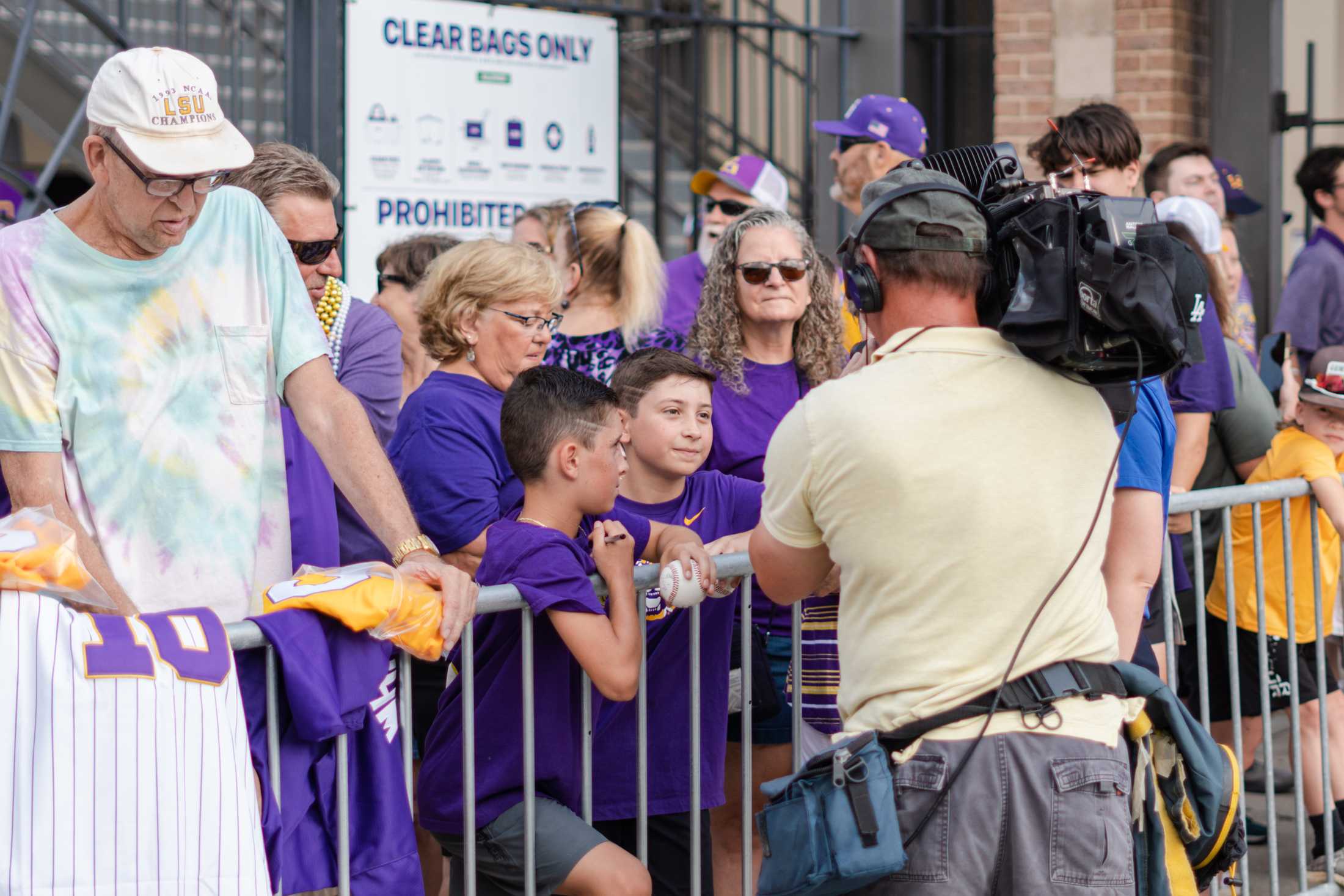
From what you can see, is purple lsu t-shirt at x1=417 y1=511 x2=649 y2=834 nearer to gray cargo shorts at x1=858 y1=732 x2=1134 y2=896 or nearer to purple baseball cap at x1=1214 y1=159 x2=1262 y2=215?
gray cargo shorts at x1=858 y1=732 x2=1134 y2=896

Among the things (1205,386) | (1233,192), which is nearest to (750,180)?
(1233,192)

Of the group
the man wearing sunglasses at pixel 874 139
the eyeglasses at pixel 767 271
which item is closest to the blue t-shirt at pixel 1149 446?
the eyeglasses at pixel 767 271

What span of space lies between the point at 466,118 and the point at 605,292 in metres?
2.23

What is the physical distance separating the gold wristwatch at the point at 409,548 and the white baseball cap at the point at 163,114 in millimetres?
748

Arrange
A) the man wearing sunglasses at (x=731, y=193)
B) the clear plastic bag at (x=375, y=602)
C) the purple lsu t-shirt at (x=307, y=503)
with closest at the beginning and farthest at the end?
the clear plastic bag at (x=375, y=602) → the purple lsu t-shirt at (x=307, y=503) → the man wearing sunglasses at (x=731, y=193)

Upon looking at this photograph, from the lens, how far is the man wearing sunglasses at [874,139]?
5.91m

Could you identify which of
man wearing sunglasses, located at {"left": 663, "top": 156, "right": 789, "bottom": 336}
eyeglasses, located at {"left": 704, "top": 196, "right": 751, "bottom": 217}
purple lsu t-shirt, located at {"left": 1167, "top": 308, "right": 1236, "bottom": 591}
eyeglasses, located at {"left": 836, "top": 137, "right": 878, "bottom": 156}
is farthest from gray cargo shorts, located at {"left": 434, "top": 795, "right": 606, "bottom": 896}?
eyeglasses, located at {"left": 704, "top": 196, "right": 751, "bottom": 217}

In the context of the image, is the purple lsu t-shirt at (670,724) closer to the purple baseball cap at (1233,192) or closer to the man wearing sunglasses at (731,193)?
the man wearing sunglasses at (731,193)

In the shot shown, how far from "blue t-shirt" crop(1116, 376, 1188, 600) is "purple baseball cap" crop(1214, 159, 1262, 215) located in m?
3.88

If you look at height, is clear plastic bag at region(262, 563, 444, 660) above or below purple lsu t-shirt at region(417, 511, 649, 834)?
above

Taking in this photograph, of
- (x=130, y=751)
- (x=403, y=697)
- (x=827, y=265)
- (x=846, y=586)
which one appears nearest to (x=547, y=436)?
(x=403, y=697)

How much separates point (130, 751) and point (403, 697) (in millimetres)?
609

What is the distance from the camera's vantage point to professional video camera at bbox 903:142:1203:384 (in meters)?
2.38

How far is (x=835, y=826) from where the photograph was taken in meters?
2.45
